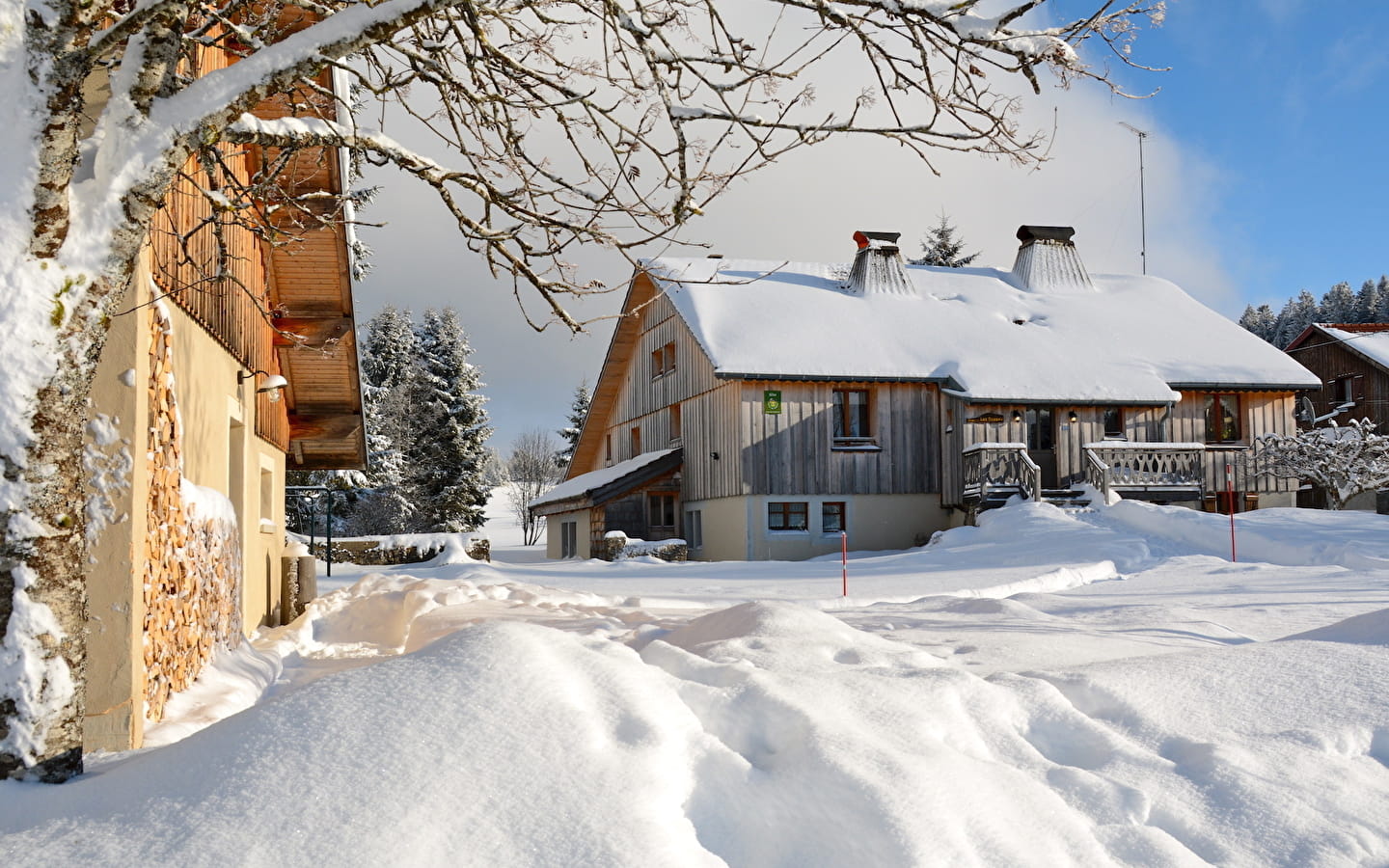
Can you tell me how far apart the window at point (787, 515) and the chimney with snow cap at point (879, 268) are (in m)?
6.84

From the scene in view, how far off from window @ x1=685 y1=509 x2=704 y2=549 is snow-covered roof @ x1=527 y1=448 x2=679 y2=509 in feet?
5.53

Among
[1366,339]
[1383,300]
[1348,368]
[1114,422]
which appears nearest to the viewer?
[1114,422]

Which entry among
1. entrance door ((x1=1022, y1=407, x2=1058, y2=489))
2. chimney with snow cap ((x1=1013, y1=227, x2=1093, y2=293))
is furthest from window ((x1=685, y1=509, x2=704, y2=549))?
chimney with snow cap ((x1=1013, y1=227, x2=1093, y2=293))

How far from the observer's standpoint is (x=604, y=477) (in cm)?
2955

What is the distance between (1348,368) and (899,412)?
22.8 m

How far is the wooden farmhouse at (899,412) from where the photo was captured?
82.4 feet

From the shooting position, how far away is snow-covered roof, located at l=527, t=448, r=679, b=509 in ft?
89.5

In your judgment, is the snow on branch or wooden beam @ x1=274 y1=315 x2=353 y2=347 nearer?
wooden beam @ x1=274 y1=315 x2=353 y2=347

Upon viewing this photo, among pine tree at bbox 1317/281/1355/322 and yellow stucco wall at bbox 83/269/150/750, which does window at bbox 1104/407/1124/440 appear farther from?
pine tree at bbox 1317/281/1355/322

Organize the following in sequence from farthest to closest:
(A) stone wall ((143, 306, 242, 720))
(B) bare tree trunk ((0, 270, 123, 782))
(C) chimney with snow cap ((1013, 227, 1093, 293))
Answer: (C) chimney with snow cap ((1013, 227, 1093, 293)), (A) stone wall ((143, 306, 242, 720)), (B) bare tree trunk ((0, 270, 123, 782))

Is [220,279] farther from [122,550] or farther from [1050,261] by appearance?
[1050,261]

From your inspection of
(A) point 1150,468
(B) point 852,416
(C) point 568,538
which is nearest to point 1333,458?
(A) point 1150,468

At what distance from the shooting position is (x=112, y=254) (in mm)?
3775

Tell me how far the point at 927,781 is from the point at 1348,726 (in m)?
2.17
